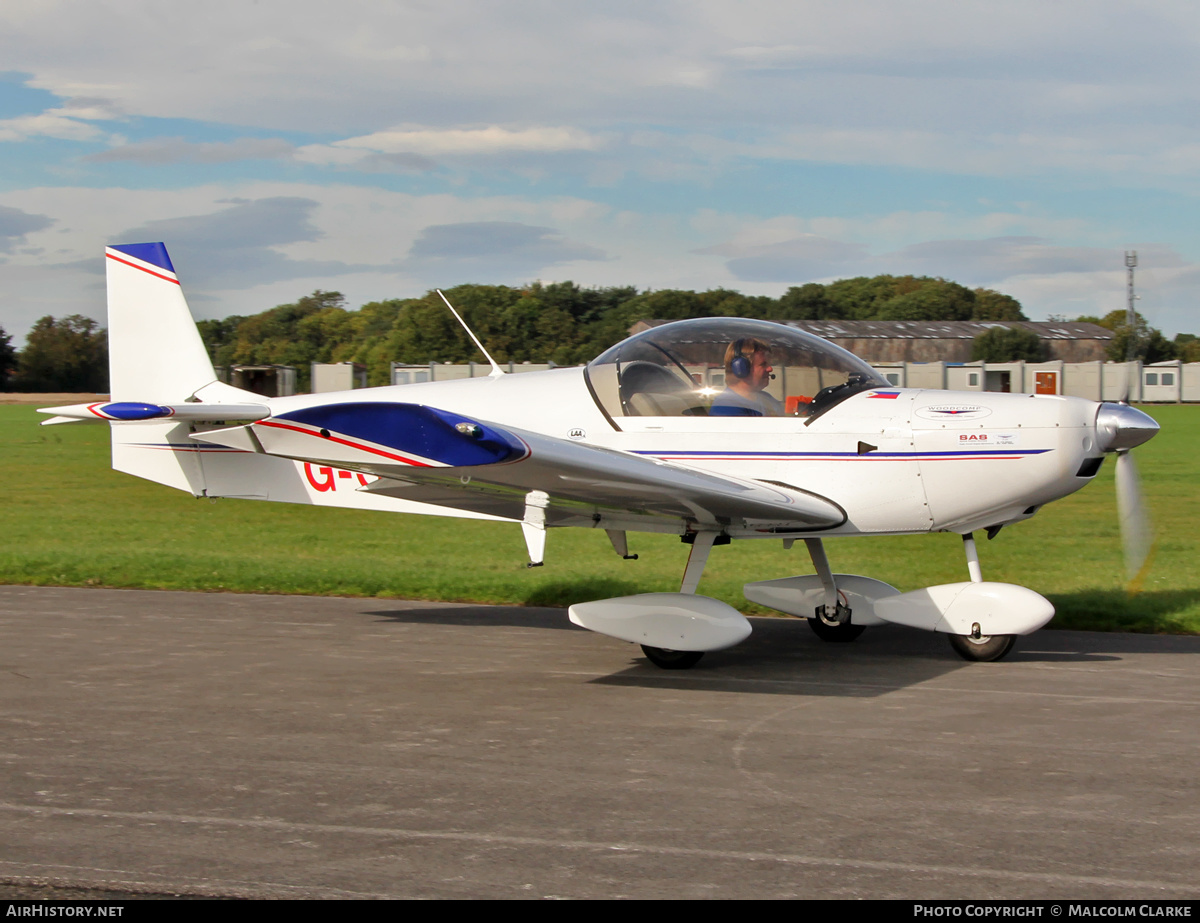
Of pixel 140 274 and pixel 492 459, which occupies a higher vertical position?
pixel 140 274

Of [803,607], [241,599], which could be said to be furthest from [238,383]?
[803,607]

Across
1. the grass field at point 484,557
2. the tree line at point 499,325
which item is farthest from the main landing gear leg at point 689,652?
the tree line at point 499,325

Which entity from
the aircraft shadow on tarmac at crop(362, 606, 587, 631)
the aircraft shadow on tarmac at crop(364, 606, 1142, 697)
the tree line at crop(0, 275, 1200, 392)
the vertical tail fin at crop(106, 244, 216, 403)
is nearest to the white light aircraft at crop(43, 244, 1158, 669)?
the aircraft shadow on tarmac at crop(364, 606, 1142, 697)

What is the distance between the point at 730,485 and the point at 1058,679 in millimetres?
2025

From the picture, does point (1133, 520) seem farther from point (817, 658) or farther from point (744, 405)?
point (744, 405)

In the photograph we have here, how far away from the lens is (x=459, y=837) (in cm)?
351

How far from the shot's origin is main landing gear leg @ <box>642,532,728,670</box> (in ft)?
20.7

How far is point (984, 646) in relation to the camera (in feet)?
20.9

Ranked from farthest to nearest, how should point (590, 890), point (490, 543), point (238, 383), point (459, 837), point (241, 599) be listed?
point (238, 383) → point (490, 543) → point (241, 599) → point (459, 837) → point (590, 890)

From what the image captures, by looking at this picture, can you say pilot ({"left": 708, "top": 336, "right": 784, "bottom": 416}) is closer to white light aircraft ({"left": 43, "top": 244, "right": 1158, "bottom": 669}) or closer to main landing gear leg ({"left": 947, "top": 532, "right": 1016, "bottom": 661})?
white light aircraft ({"left": 43, "top": 244, "right": 1158, "bottom": 669})

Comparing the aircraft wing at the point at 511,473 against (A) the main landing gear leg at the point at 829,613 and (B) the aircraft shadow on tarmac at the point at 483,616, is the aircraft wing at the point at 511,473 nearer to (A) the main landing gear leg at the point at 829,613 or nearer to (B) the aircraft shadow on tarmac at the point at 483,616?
(A) the main landing gear leg at the point at 829,613

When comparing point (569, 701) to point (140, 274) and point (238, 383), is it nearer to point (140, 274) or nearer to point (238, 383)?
point (140, 274)

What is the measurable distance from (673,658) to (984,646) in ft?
5.88

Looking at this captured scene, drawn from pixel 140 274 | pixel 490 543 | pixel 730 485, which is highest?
pixel 140 274
